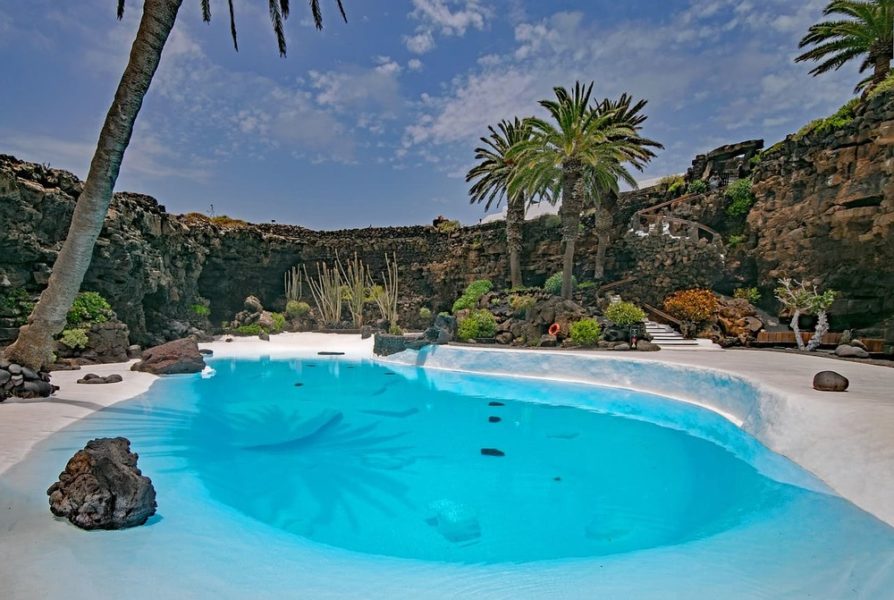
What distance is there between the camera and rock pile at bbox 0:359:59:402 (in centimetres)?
848

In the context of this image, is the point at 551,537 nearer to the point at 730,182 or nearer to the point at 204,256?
the point at 730,182

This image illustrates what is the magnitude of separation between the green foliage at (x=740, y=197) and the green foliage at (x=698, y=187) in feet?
4.67

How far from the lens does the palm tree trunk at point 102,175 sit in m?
8.44

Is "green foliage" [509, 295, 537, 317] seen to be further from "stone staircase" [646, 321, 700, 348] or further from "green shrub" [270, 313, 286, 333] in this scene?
"green shrub" [270, 313, 286, 333]

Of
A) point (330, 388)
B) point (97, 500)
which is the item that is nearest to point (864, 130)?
point (330, 388)

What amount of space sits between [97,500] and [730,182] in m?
23.6

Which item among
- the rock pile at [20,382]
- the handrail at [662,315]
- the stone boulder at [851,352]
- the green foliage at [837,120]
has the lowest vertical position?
the rock pile at [20,382]

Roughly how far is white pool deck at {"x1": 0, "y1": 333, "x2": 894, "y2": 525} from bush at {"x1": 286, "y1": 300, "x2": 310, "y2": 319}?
15.0m

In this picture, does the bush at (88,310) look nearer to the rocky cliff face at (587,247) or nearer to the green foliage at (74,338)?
the green foliage at (74,338)

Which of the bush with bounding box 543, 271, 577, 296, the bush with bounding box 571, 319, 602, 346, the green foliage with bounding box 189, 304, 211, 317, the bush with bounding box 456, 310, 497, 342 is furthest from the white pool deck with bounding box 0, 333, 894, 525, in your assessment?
the green foliage with bounding box 189, 304, 211, 317

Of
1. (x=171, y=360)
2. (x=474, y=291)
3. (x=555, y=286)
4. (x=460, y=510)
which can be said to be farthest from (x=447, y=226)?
(x=460, y=510)

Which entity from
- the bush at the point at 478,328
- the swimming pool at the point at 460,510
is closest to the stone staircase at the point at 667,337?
the bush at the point at 478,328

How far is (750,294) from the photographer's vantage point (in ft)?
56.4

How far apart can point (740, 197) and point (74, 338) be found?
82.7ft
